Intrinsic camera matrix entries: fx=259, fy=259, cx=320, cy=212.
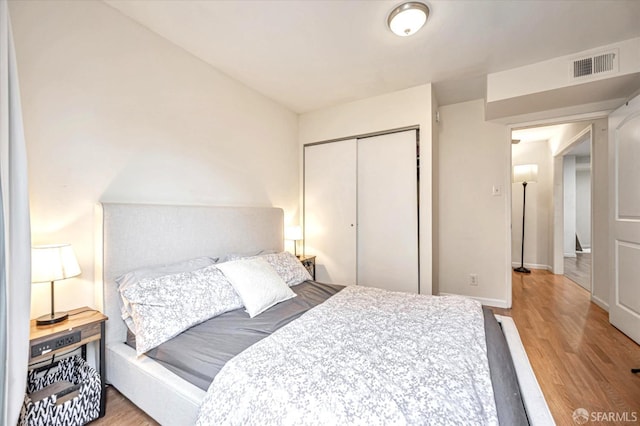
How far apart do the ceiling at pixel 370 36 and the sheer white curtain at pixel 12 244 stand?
1.05 m

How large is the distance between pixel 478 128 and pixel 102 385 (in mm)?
4162

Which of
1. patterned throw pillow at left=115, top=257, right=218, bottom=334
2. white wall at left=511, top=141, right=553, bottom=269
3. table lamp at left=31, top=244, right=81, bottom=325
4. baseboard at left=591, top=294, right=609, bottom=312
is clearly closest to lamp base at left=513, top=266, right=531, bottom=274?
white wall at left=511, top=141, right=553, bottom=269

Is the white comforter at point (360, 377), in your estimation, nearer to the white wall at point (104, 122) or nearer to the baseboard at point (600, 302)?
the white wall at point (104, 122)

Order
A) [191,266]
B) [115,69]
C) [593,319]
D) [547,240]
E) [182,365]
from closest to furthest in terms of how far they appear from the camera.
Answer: [182,365] < [115,69] < [191,266] < [593,319] < [547,240]

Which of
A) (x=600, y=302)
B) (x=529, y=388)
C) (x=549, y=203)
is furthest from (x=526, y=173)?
(x=529, y=388)

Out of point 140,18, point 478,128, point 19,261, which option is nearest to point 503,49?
point 478,128

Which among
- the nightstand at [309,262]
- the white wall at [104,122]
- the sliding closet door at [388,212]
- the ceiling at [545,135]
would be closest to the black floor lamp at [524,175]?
the ceiling at [545,135]

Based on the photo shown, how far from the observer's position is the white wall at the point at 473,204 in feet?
10.2

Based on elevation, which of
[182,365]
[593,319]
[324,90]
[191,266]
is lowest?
[593,319]

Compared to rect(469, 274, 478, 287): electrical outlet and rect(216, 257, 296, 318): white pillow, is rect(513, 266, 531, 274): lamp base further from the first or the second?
rect(216, 257, 296, 318): white pillow

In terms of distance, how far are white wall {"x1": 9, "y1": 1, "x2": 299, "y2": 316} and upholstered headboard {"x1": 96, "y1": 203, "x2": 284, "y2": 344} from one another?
0.47 ft

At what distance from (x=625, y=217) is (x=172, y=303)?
A: 378cm

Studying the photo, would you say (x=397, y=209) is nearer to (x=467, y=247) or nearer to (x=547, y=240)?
(x=467, y=247)

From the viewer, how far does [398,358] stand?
1073mm
